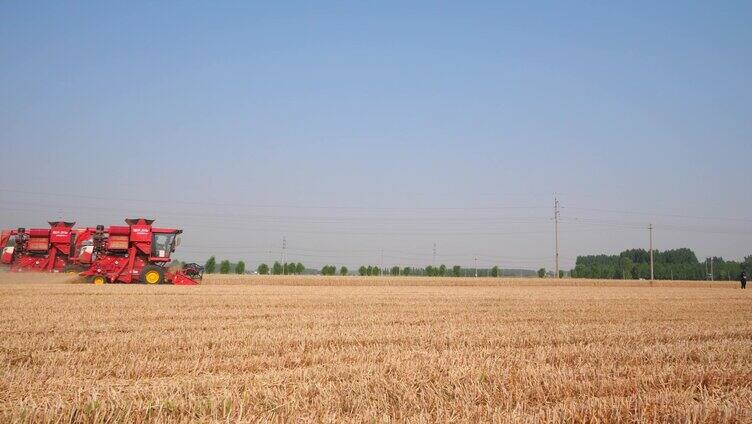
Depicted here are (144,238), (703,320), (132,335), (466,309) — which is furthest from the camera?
(144,238)

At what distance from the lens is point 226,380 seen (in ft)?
18.8

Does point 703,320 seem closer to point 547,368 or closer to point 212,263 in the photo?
point 547,368

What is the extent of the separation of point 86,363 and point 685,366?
23.8ft

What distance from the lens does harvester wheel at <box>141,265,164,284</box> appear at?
29.6 m

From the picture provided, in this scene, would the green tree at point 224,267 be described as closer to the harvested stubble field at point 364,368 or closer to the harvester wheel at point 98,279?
the harvester wheel at point 98,279

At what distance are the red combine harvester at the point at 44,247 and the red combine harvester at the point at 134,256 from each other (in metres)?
1.62

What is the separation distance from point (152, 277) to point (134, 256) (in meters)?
1.68

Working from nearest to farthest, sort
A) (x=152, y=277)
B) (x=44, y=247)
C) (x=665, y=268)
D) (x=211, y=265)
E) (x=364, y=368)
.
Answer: (x=364, y=368) < (x=152, y=277) < (x=44, y=247) < (x=211, y=265) < (x=665, y=268)

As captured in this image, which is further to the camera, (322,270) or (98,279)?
(322,270)

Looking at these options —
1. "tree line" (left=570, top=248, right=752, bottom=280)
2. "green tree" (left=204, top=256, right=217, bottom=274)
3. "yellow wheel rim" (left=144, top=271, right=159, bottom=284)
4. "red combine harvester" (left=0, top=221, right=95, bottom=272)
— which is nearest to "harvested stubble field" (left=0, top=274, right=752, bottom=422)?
"yellow wheel rim" (left=144, top=271, right=159, bottom=284)

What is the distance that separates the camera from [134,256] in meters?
30.2

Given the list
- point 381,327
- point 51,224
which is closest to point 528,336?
point 381,327

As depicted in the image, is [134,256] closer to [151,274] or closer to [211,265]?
[151,274]

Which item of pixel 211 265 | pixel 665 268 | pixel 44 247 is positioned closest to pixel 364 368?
pixel 44 247
